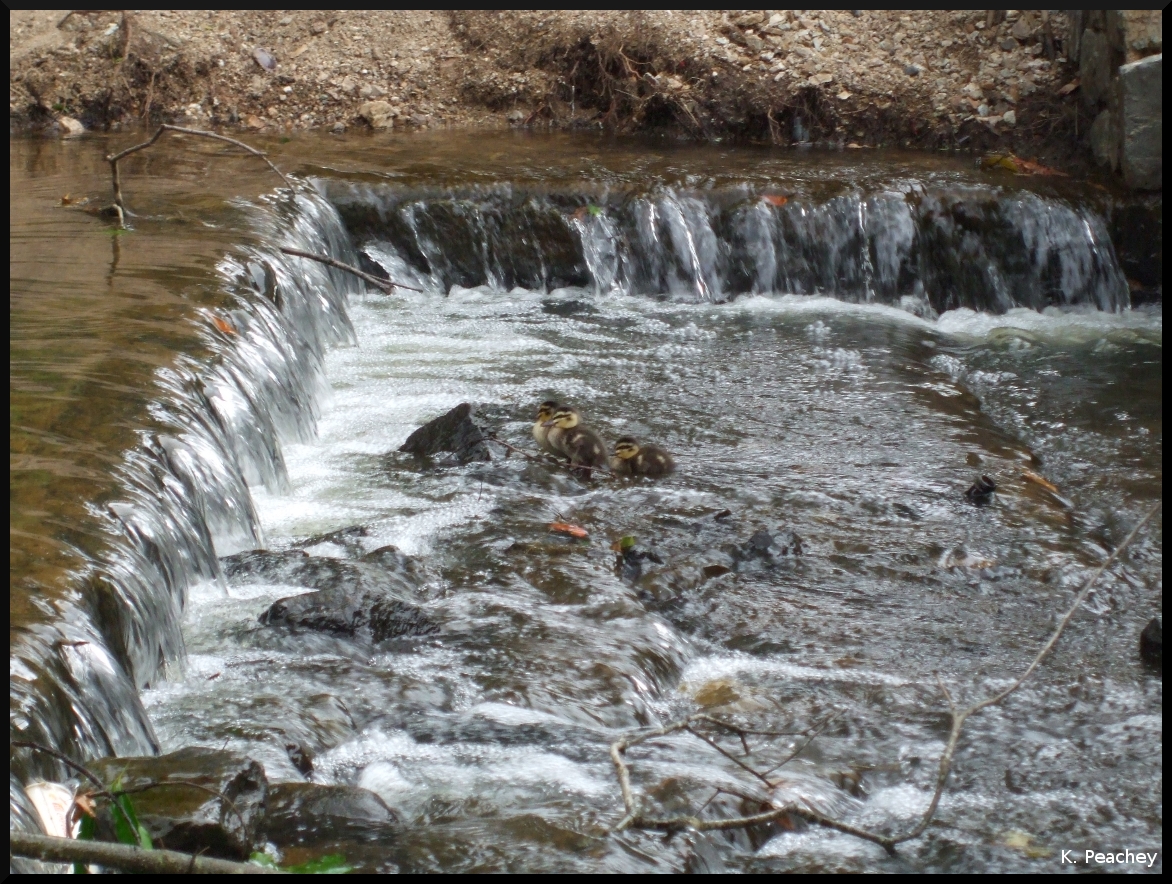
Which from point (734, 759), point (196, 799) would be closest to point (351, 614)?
point (196, 799)

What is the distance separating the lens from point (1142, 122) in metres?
10.9

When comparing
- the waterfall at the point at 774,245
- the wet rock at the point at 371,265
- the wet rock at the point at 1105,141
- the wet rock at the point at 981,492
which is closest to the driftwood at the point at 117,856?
the wet rock at the point at 981,492

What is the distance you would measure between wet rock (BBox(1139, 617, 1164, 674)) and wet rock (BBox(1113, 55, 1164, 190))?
24.6 feet

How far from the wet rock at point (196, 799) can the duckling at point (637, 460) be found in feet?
11.5

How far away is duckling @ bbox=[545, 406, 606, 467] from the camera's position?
21.3 feet

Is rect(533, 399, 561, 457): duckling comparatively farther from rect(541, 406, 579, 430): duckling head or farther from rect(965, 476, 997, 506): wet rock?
rect(965, 476, 997, 506): wet rock

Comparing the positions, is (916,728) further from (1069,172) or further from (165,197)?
(1069,172)

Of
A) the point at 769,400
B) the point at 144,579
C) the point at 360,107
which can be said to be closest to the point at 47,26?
the point at 360,107

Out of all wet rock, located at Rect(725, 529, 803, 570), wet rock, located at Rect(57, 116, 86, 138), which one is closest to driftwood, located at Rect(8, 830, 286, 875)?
wet rock, located at Rect(725, 529, 803, 570)

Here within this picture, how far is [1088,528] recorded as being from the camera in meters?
5.93

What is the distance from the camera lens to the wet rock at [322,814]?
3.20 m

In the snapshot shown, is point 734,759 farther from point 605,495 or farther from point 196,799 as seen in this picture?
point 605,495

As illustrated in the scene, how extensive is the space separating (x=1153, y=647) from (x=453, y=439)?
3.71 metres

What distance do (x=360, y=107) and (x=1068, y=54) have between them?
812 centimetres
